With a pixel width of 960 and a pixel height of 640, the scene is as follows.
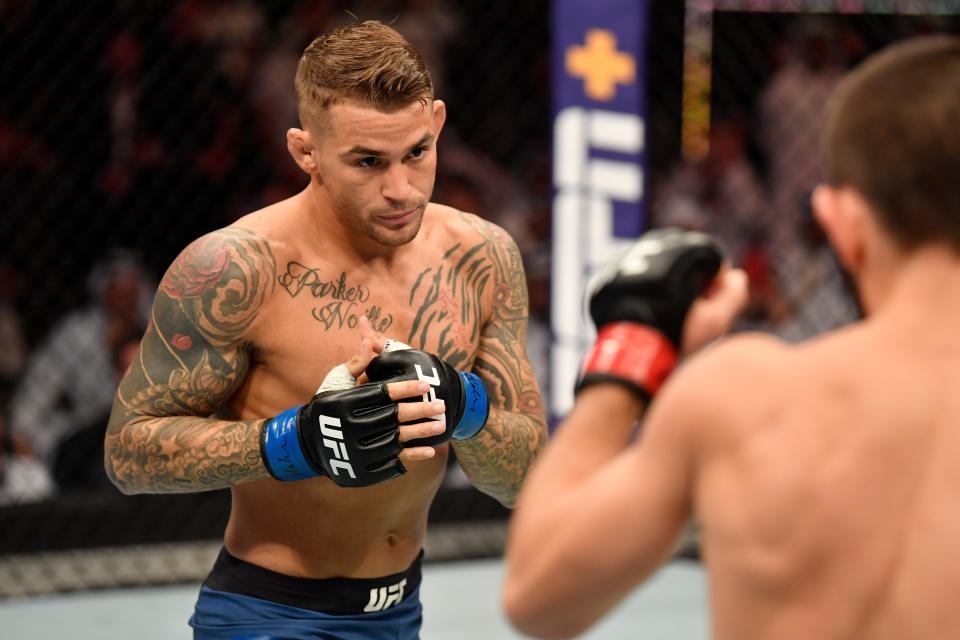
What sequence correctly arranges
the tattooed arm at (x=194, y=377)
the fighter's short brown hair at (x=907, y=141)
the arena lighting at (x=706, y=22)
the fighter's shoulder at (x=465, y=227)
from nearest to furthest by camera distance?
the fighter's short brown hair at (x=907, y=141)
the tattooed arm at (x=194, y=377)
the fighter's shoulder at (x=465, y=227)
the arena lighting at (x=706, y=22)

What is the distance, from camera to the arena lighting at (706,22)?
13.9 ft

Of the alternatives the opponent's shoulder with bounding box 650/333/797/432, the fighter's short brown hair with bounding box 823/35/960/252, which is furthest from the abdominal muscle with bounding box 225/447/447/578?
the fighter's short brown hair with bounding box 823/35/960/252

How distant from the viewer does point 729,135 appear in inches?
182

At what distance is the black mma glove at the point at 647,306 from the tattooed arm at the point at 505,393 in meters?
0.74

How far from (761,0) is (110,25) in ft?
8.02

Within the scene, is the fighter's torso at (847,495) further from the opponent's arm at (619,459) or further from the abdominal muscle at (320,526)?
the abdominal muscle at (320,526)

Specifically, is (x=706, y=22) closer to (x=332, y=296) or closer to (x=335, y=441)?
(x=332, y=296)

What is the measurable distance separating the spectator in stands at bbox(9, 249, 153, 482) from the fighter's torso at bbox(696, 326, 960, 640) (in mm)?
3014

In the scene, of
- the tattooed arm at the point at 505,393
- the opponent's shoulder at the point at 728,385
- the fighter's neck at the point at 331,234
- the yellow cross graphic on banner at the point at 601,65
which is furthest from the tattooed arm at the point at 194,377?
the yellow cross graphic on banner at the point at 601,65

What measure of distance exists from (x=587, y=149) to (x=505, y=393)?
1887 mm

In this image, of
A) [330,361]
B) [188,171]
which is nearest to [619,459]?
[330,361]

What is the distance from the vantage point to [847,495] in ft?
2.76

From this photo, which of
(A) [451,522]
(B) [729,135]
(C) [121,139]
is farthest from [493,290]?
(B) [729,135]

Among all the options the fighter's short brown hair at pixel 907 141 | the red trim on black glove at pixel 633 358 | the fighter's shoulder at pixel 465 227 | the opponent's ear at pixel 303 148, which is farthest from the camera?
the fighter's shoulder at pixel 465 227
